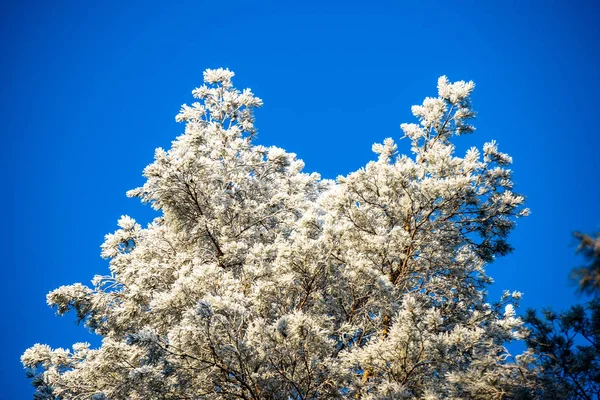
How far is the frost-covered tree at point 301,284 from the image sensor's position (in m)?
7.42

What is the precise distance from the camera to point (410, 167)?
9.25m

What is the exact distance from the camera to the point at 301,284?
341 inches

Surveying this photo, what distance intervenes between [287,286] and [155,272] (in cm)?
265

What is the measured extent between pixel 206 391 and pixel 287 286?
218cm

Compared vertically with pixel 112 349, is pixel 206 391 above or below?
below

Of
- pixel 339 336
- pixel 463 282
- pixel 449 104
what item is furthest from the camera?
pixel 449 104

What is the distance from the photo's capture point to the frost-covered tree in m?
7.42

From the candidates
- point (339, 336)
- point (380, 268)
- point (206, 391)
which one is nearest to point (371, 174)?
point (380, 268)

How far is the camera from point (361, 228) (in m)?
9.83

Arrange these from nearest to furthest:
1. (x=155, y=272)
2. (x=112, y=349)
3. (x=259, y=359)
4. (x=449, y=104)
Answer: (x=259, y=359) < (x=112, y=349) < (x=155, y=272) < (x=449, y=104)

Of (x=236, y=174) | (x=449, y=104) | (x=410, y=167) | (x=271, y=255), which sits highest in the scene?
(x=449, y=104)

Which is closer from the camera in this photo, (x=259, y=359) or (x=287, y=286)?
(x=259, y=359)

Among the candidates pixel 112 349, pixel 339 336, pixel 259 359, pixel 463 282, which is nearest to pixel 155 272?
pixel 112 349

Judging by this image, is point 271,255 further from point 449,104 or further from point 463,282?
point 449,104
